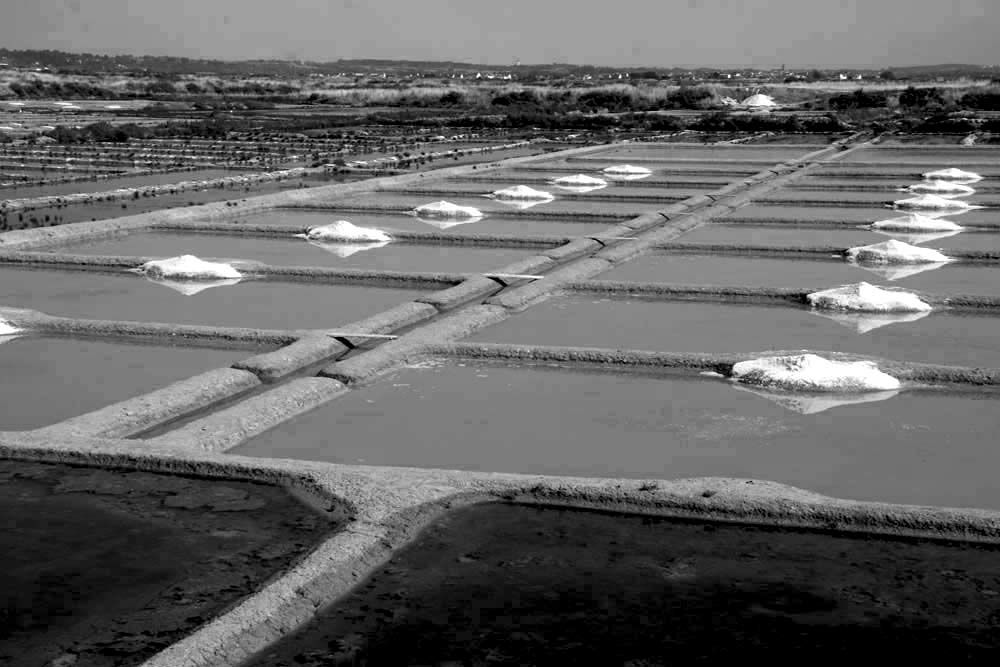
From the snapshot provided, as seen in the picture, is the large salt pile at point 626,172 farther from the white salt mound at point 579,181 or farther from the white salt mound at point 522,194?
the white salt mound at point 522,194

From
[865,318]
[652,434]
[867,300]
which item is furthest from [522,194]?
[652,434]

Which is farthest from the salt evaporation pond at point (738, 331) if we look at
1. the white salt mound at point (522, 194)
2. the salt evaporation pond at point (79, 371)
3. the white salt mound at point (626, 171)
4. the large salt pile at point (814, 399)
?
the white salt mound at point (626, 171)

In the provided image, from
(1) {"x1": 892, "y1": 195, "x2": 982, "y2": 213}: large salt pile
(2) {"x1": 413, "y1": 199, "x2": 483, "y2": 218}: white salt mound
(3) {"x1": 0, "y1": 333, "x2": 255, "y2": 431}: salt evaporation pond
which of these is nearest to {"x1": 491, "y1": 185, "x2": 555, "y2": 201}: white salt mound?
(2) {"x1": 413, "y1": 199, "x2": 483, "y2": 218}: white salt mound

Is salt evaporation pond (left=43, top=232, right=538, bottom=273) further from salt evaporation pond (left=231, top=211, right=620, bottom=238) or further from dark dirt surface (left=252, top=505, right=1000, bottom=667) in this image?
dark dirt surface (left=252, top=505, right=1000, bottom=667)

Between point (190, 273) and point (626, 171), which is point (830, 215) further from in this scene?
point (190, 273)

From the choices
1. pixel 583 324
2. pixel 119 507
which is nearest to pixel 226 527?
pixel 119 507

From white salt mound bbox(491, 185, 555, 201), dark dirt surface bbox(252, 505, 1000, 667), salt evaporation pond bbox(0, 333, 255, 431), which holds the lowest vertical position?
dark dirt surface bbox(252, 505, 1000, 667)

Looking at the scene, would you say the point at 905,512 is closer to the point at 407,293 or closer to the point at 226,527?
the point at 226,527
